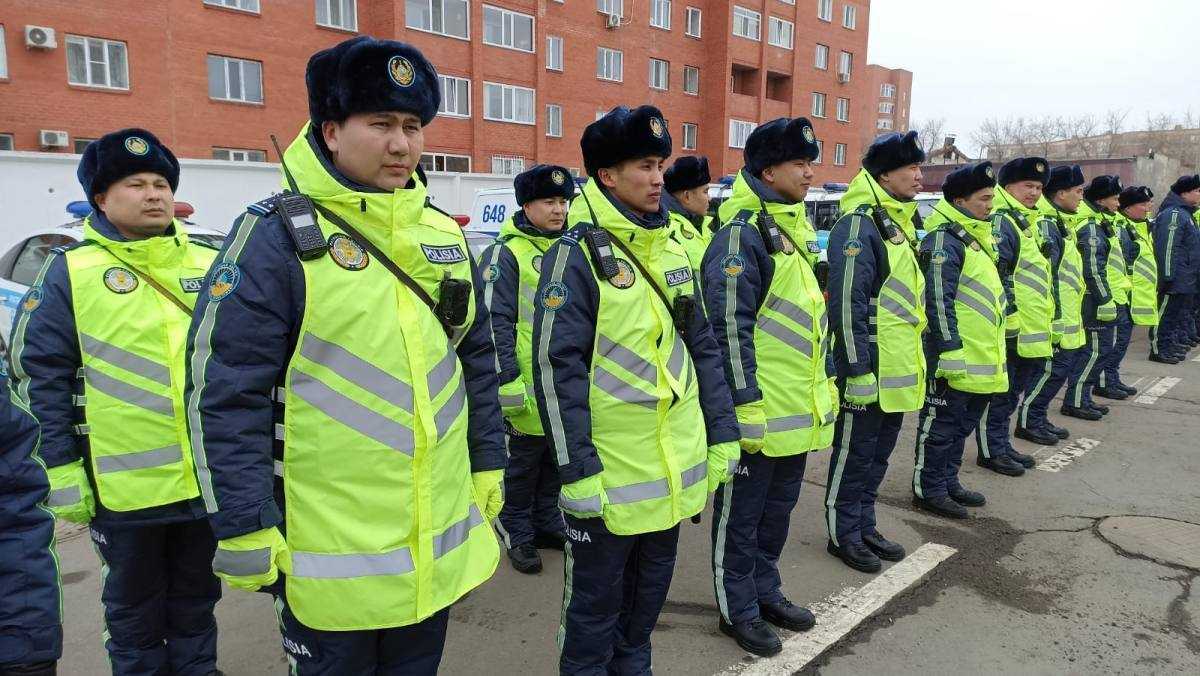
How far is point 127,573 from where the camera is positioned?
9.34 ft

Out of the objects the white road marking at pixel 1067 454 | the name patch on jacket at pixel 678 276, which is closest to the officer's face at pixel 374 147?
the name patch on jacket at pixel 678 276

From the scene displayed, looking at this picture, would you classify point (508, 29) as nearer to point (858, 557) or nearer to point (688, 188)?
point (688, 188)

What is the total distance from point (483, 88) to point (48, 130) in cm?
1352

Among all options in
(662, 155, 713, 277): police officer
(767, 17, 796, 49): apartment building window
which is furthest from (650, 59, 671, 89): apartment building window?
(662, 155, 713, 277): police officer

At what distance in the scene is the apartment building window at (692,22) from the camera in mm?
34719

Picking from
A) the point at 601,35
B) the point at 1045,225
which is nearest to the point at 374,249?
the point at 1045,225

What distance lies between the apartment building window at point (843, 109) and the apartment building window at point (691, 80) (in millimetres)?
10204

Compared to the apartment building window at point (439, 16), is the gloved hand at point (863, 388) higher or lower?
lower

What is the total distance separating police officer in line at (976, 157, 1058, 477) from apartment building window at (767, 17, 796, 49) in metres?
34.2

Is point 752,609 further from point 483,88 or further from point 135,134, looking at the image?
point 483,88

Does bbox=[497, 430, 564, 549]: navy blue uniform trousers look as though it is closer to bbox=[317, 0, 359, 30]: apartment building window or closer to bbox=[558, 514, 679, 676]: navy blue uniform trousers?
bbox=[558, 514, 679, 676]: navy blue uniform trousers

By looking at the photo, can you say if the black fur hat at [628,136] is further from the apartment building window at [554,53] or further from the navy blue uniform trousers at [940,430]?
the apartment building window at [554,53]

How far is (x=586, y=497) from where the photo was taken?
2.59 metres

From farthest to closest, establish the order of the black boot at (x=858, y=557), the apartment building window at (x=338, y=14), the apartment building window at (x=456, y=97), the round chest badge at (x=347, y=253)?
the apartment building window at (x=456, y=97) → the apartment building window at (x=338, y=14) → the black boot at (x=858, y=557) → the round chest badge at (x=347, y=253)
